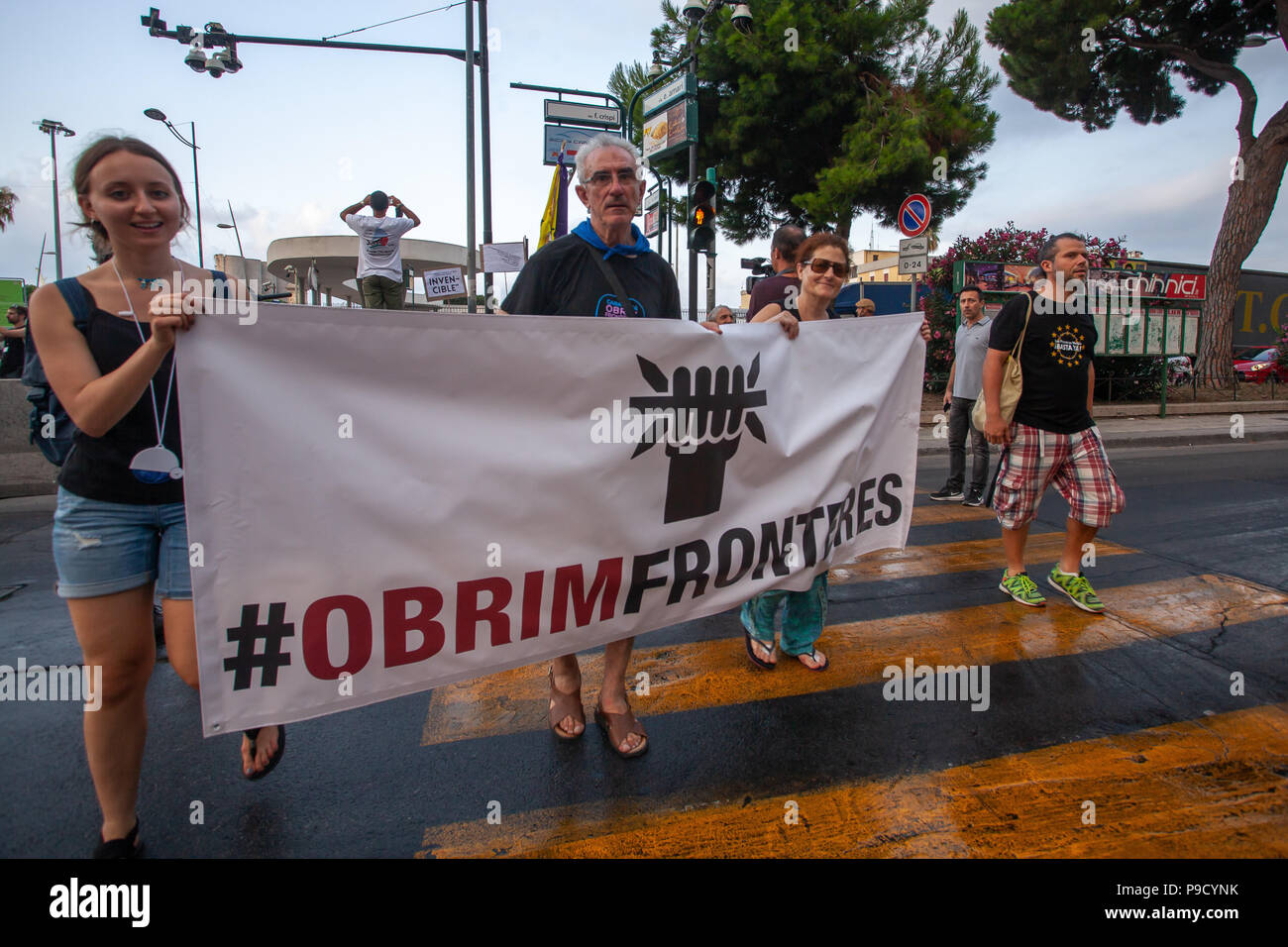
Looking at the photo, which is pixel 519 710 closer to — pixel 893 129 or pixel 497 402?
pixel 497 402

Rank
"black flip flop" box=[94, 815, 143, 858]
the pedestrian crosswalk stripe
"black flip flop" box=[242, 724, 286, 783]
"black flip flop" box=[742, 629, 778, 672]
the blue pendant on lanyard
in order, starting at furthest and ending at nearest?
1. the pedestrian crosswalk stripe
2. "black flip flop" box=[742, 629, 778, 672]
3. "black flip flop" box=[242, 724, 286, 783]
4. "black flip flop" box=[94, 815, 143, 858]
5. the blue pendant on lanyard

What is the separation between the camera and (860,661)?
137 inches

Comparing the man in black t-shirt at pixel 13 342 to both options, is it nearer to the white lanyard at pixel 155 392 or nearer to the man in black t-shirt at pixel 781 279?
the white lanyard at pixel 155 392

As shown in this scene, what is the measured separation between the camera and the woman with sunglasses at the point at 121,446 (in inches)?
72.7

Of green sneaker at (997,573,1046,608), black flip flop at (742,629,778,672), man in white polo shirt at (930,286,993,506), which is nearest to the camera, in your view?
black flip flop at (742,629,778,672)

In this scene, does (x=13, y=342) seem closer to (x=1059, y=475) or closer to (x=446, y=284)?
(x=446, y=284)

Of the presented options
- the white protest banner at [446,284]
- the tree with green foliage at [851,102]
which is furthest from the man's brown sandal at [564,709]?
the tree with green foliage at [851,102]

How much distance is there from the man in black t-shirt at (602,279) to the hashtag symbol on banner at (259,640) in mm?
1013

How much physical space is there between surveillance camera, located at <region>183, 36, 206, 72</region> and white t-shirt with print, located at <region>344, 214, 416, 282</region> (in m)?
6.01

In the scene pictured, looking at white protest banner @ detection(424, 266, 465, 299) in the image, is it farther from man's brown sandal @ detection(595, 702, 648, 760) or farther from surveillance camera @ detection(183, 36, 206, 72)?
man's brown sandal @ detection(595, 702, 648, 760)

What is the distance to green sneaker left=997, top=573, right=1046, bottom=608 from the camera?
4.15 meters

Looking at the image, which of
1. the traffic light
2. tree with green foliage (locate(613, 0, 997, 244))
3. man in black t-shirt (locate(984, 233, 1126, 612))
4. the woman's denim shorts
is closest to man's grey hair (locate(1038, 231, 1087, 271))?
man in black t-shirt (locate(984, 233, 1126, 612))

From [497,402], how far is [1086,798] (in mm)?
2297

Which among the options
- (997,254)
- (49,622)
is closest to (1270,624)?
(49,622)
